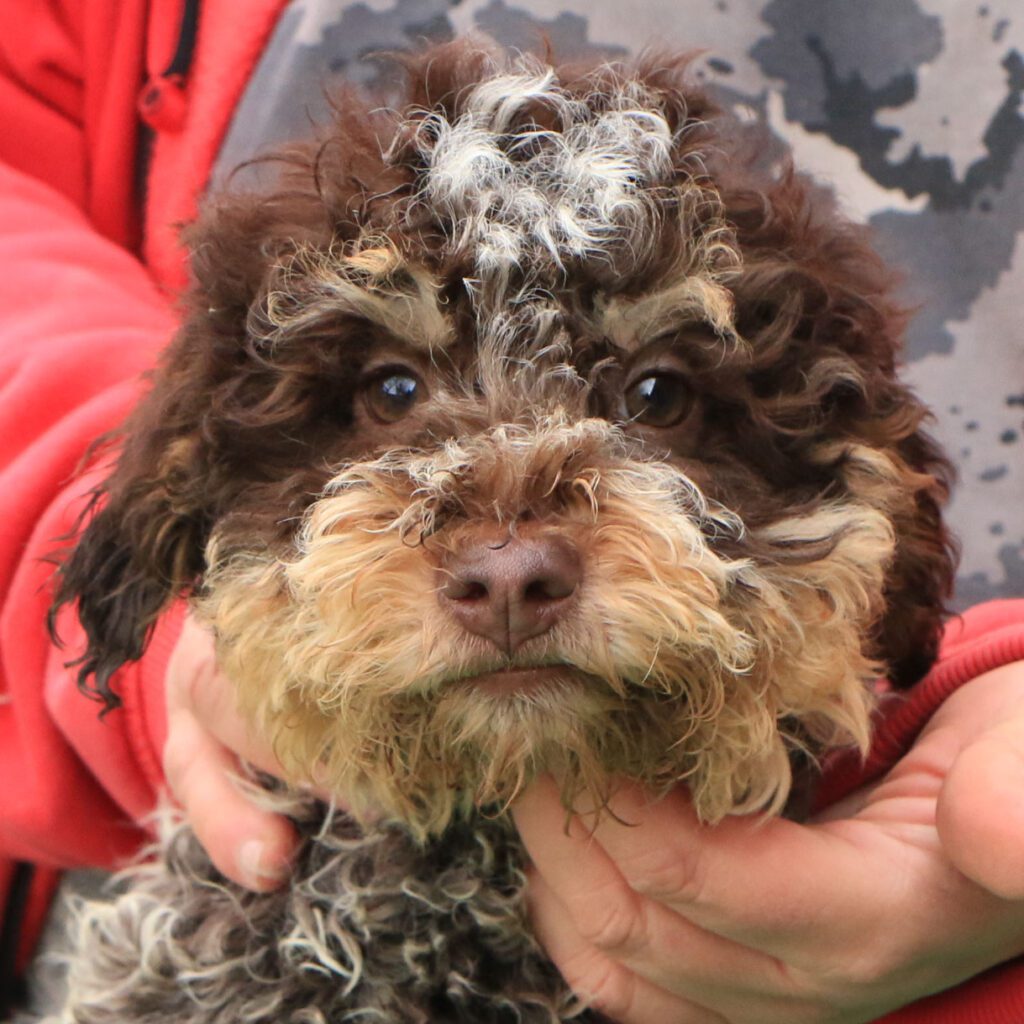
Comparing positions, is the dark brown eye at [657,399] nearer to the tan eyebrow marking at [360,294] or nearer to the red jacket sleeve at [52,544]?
the tan eyebrow marking at [360,294]

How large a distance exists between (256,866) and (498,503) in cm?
100

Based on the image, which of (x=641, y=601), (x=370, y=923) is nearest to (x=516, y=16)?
(x=641, y=601)

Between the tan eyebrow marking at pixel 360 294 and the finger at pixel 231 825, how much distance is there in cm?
92

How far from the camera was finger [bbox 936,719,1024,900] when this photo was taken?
5.00 ft

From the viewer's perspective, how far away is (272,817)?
2176mm

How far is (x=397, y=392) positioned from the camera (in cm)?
188

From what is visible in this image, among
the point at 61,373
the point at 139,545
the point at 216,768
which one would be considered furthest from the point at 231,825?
the point at 61,373

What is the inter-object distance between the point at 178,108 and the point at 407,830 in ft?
7.27

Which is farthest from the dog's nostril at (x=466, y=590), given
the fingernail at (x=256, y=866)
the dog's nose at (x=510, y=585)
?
the fingernail at (x=256, y=866)

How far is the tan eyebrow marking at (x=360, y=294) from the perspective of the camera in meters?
1.78

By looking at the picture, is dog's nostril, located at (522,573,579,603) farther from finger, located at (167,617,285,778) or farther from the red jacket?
the red jacket

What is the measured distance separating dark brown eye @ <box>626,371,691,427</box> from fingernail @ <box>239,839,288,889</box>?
3.50ft

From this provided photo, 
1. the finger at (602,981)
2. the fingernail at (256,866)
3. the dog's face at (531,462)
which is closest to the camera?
the dog's face at (531,462)

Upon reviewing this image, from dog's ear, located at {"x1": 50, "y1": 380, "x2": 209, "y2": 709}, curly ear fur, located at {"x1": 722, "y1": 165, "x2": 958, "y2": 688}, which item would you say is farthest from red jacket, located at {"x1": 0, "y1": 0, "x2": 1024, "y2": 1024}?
dog's ear, located at {"x1": 50, "y1": 380, "x2": 209, "y2": 709}
